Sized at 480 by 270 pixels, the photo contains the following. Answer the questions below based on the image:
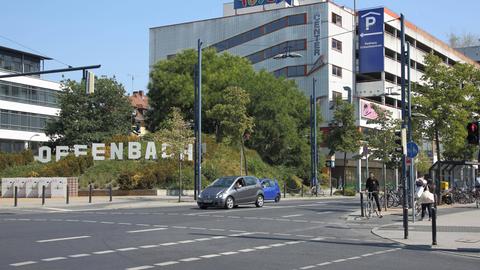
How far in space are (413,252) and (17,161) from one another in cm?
3904

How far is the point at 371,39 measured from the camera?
73562 millimetres

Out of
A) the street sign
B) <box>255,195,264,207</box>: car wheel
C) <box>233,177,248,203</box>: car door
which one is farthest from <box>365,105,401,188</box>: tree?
the street sign

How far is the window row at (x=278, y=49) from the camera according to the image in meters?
71.2

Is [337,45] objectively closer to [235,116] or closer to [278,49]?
[278,49]

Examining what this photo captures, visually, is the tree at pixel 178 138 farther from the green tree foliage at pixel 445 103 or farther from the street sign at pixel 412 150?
the street sign at pixel 412 150

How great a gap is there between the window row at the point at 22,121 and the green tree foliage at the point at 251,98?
22.4m

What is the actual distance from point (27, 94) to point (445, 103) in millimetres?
59104

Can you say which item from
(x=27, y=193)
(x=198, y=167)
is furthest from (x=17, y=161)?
(x=198, y=167)

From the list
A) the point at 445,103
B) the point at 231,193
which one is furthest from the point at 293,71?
the point at 231,193

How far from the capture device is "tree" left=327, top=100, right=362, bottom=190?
53.6m

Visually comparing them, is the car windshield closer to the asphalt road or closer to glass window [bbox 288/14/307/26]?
the asphalt road

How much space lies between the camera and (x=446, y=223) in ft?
68.7

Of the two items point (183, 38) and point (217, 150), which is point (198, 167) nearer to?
point (217, 150)

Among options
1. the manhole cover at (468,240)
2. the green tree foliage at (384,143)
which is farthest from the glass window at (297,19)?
the manhole cover at (468,240)
